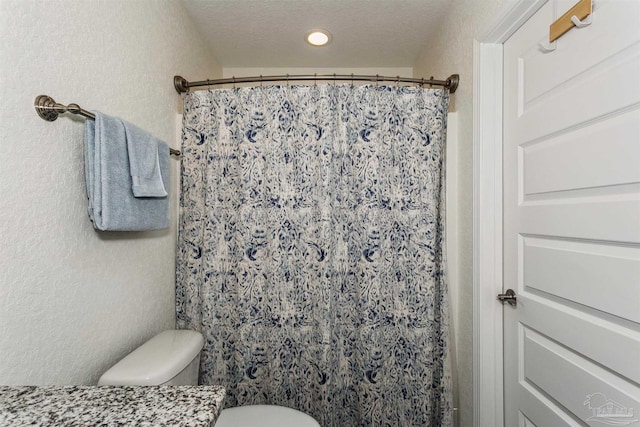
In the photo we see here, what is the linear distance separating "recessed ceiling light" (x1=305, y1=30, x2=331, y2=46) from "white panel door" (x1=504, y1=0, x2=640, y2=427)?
3.59 ft

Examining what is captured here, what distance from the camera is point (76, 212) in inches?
38.3

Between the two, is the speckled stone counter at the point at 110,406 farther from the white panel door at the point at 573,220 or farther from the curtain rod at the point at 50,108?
the white panel door at the point at 573,220

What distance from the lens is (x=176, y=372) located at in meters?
1.09

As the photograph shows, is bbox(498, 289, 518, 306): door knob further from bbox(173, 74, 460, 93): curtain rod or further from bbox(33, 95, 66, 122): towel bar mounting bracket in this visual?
bbox(33, 95, 66, 122): towel bar mounting bracket

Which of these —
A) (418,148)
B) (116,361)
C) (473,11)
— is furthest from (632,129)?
(116,361)

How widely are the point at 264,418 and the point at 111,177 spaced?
3.42ft

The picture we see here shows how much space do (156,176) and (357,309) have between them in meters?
1.10

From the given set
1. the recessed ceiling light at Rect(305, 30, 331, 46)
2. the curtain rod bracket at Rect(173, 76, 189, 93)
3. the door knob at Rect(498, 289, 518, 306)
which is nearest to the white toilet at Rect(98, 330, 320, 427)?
the door knob at Rect(498, 289, 518, 306)

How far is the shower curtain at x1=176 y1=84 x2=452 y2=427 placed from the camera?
158 cm

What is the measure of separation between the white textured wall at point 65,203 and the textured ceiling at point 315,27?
556 millimetres

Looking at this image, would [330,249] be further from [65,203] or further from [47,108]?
[47,108]

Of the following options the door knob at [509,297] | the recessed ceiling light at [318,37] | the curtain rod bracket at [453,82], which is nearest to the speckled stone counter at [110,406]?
the door knob at [509,297]

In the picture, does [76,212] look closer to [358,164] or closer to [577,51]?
[358,164]

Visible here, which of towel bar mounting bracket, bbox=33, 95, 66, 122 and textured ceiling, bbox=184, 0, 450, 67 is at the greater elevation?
textured ceiling, bbox=184, 0, 450, 67
